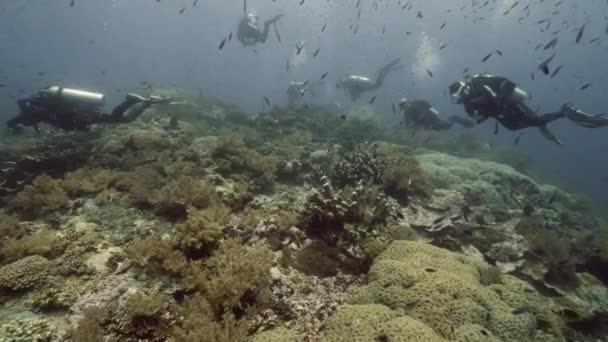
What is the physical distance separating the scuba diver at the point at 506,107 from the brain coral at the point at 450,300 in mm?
4441

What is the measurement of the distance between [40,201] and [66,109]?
12.0 ft

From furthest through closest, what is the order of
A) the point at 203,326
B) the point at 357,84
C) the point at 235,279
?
the point at 357,84 < the point at 235,279 < the point at 203,326

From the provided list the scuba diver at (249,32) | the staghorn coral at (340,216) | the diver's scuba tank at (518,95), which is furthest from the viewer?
the scuba diver at (249,32)

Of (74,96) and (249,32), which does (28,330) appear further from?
(249,32)

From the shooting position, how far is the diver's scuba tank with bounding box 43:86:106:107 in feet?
30.8

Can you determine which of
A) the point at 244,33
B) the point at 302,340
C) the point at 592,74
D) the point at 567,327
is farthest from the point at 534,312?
the point at 592,74

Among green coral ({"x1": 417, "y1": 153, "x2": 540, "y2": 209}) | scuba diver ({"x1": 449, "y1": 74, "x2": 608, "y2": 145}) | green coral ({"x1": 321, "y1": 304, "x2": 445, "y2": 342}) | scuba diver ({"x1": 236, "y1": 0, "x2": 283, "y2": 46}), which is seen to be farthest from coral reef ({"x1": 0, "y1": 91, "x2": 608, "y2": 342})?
scuba diver ({"x1": 236, "y1": 0, "x2": 283, "y2": 46})

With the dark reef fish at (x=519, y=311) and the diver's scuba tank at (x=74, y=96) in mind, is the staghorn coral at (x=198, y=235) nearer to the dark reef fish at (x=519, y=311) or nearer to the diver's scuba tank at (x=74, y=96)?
the dark reef fish at (x=519, y=311)

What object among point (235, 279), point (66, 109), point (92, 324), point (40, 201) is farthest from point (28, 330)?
point (66, 109)

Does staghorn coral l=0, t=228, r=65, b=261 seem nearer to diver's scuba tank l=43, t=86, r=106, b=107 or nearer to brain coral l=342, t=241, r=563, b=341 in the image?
brain coral l=342, t=241, r=563, b=341

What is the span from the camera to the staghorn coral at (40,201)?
282 inches

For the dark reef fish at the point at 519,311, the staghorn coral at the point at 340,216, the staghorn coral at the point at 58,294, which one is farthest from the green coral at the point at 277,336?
the dark reef fish at the point at 519,311

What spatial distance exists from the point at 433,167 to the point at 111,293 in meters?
10.6

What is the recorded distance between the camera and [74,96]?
956 centimetres
